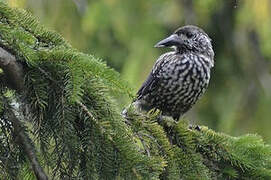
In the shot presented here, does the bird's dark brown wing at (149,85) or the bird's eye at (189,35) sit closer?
the bird's dark brown wing at (149,85)

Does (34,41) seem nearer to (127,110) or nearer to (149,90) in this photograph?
(127,110)

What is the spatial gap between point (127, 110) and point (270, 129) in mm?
4567

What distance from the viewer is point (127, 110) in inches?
119

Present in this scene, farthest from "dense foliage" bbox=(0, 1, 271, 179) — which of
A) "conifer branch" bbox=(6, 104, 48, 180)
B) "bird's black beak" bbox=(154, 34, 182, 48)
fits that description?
"bird's black beak" bbox=(154, 34, 182, 48)

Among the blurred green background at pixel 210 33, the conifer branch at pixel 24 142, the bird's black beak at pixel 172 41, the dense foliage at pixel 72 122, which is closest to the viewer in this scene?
the dense foliage at pixel 72 122

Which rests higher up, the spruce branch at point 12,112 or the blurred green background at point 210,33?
the blurred green background at point 210,33

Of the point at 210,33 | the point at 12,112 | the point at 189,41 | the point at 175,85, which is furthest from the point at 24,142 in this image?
the point at 210,33

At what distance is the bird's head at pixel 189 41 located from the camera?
5180 millimetres

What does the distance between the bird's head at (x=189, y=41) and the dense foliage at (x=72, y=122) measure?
2159 millimetres

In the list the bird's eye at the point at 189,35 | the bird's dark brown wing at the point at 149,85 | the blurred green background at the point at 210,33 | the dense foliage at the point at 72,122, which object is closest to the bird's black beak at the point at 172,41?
the bird's eye at the point at 189,35

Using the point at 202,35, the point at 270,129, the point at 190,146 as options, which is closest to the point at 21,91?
the point at 190,146

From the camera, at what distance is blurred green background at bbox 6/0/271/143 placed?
7113 millimetres

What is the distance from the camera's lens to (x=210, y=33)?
906 centimetres

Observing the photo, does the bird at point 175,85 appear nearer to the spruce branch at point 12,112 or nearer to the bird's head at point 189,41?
the bird's head at point 189,41
